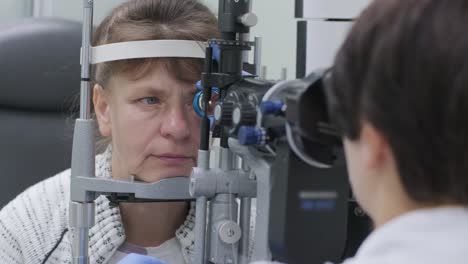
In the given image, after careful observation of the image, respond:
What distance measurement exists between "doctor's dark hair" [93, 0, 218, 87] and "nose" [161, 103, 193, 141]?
0.05 metres

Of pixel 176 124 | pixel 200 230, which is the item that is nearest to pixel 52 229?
pixel 176 124

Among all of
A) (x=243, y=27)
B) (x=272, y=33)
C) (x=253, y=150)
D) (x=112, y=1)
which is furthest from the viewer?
(x=112, y=1)

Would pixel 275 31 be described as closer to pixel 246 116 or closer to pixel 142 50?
pixel 142 50

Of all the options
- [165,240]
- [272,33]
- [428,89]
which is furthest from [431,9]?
[272,33]

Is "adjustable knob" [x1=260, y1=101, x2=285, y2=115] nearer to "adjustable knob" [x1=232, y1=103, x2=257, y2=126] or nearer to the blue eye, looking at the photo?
"adjustable knob" [x1=232, y1=103, x2=257, y2=126]

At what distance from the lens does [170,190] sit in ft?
3.38

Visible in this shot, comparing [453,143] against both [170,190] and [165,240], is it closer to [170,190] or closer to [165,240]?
[170,190]

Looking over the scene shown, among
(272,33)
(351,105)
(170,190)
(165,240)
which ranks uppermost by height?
(272,33)

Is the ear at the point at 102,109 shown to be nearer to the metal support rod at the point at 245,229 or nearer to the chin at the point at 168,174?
the chin at the point at 168,174

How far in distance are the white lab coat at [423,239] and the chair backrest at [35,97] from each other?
1.30 m

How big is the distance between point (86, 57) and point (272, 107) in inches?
15.8

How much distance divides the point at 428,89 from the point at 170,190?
21.8 inches

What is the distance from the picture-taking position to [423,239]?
0.54 metres

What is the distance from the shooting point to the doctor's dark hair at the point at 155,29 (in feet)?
3.72
